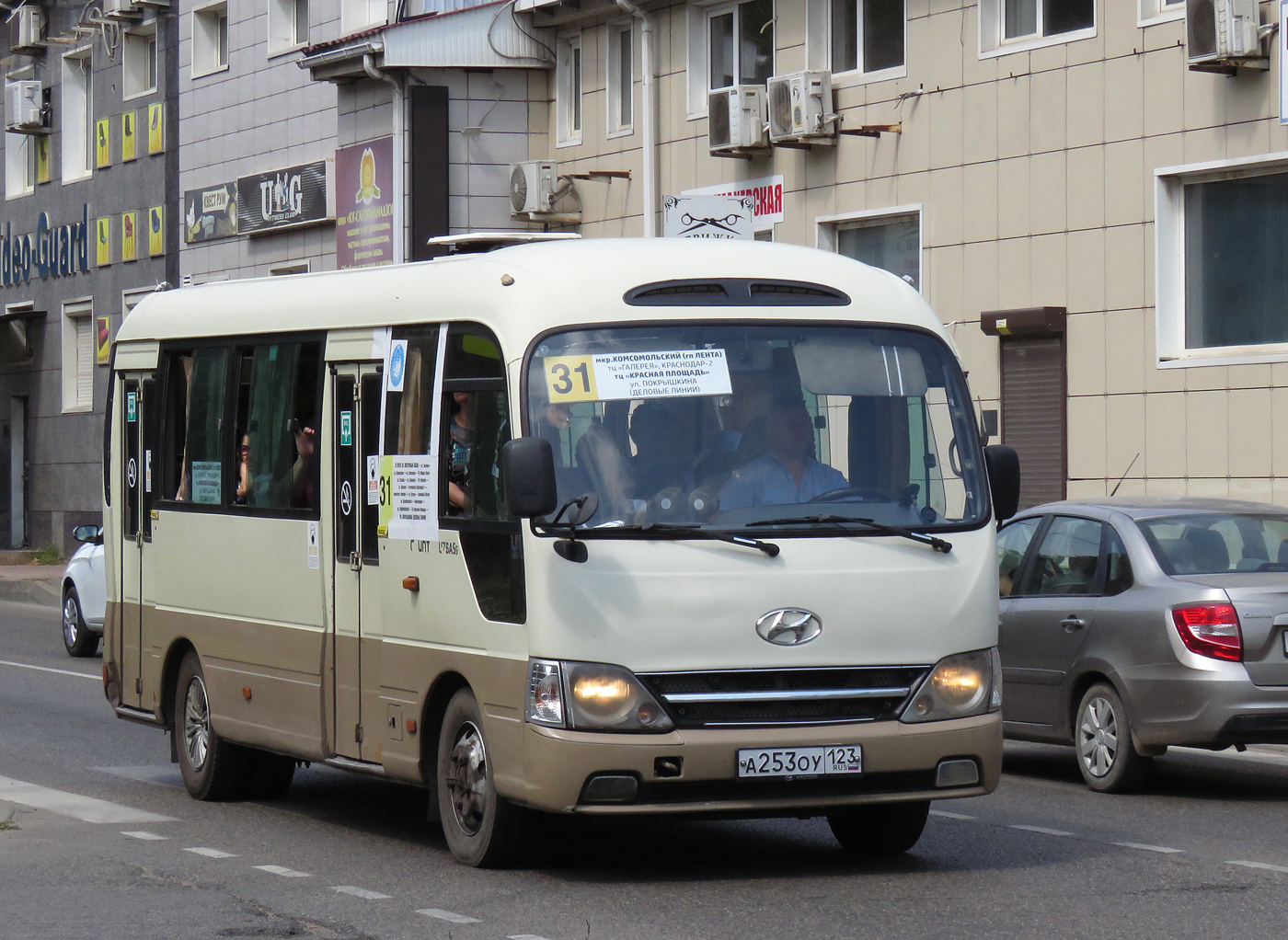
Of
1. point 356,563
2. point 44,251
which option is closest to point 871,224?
point 356,563

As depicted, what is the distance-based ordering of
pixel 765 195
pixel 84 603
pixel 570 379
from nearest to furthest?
pixel 570 379 → pixel 84 603 → pixel 765 195

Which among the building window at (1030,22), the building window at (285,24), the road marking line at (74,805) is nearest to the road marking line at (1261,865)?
the road marking line at (74,805)

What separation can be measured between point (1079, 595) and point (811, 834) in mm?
2559

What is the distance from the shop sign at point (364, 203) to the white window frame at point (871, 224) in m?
6.70

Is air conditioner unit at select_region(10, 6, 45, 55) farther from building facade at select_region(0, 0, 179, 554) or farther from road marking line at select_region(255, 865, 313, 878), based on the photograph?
road marking line at select_region(255, 865, 313, 878)

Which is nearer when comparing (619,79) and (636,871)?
(636,871)

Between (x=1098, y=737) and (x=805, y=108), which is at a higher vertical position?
(x=805, y=108)

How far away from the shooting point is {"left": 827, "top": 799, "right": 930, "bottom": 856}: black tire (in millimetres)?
8992

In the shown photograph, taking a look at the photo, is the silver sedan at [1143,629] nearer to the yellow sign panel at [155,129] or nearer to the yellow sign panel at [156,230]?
the yellow sign panel at [156,230]

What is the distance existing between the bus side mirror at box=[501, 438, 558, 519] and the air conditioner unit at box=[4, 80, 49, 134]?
34.6m

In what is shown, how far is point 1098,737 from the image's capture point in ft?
37.2

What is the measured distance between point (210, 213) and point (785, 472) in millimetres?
27014

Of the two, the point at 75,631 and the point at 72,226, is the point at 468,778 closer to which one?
the point at 75,631

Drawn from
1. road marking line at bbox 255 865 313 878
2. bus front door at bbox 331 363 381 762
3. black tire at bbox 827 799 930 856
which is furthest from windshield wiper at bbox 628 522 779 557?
road marking line at bbox 255 865 313 878
